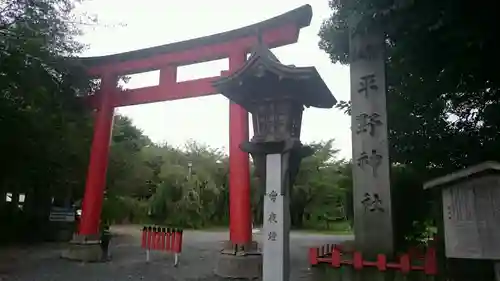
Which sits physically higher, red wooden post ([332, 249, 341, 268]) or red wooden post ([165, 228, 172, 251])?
red wooden post ([332, 249, 341, 268])

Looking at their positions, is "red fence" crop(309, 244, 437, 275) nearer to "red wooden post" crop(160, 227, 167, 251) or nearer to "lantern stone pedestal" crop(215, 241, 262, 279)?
"lantern stone pedestal" crop(215, 241, 262, 279)

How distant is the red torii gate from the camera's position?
841 cm

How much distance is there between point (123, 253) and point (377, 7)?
10690 mm

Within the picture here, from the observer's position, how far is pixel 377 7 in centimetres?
458

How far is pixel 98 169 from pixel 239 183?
449 centimetres

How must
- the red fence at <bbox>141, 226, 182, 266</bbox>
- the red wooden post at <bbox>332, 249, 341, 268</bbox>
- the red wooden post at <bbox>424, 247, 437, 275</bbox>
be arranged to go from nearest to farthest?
1. the red wooden post at <bbox>424, 247, 437, 275</bbox>
2. the red wooden post at <bbox>332, 249, 341, 268</bbox>
3. the red fence at <bbox>141, 226, 182, 266</bbox>

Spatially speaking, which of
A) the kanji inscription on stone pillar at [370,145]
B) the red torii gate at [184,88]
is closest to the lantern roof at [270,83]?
the kanji inscription on stone pillar at [370,145]

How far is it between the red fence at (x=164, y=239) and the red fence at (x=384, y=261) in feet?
17.1

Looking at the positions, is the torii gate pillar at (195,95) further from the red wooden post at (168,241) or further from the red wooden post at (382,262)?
the red wooden post at (382,262)

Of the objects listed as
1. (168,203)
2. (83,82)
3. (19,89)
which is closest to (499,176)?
(19,89)

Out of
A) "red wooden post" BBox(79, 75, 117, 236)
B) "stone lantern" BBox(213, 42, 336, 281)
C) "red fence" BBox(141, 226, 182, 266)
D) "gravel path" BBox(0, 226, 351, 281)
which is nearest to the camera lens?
"stone lantern" BBox(213, 42, 336, 281)

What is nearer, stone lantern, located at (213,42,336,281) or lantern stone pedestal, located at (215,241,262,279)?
stone lantern, located at (213,42,336,281)

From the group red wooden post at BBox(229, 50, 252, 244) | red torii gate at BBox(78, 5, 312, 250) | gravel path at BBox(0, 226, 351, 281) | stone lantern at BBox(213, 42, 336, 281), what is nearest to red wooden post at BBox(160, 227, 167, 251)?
gravel path at BBox(0, 226, 351, 281)

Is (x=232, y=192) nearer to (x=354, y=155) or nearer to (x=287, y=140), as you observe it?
(x=354, y=155)
